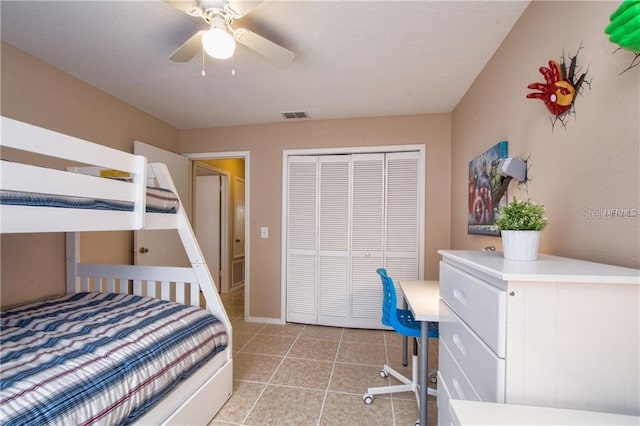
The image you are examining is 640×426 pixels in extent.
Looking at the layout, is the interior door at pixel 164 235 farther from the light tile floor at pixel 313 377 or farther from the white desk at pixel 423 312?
the white desk at pixel 423 312

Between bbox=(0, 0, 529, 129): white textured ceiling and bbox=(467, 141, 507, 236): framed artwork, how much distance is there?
0.71 m

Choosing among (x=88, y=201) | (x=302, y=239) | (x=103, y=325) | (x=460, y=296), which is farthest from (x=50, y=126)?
(x=460, y=296)

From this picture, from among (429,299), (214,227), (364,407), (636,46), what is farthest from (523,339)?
(214,227)

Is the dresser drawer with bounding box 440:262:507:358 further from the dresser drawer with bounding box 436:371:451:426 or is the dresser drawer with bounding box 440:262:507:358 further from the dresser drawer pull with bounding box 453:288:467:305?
the dresser drawer with bounding box 436:371:451:426

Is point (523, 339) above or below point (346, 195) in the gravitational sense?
below

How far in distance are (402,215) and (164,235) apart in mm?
2686

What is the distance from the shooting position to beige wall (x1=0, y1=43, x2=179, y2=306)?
182 centimetres

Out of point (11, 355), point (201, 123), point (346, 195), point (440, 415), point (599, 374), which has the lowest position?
point (440, 415)

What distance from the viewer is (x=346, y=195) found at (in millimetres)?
3146

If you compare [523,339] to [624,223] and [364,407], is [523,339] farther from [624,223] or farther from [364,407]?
[364,407]

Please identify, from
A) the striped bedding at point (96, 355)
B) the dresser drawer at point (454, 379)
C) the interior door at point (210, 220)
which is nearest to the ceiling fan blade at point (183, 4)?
the striped bedding at point (96, 355)

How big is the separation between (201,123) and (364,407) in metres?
3.31

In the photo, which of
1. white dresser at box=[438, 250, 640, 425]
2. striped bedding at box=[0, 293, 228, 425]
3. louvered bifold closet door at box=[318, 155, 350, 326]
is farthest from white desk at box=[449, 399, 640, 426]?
louvered bifold closet door at box=[318, 155, 350, 326]

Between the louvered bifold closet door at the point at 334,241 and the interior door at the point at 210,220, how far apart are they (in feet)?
7.17
